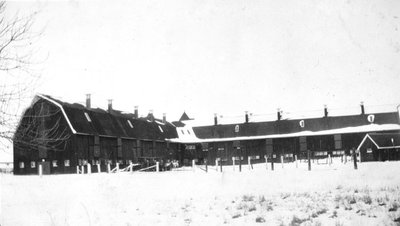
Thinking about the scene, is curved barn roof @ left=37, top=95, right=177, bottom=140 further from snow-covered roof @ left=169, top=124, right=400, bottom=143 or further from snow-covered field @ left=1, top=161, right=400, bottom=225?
snow-covered field @ left=1, top=161, right=400, bottom=225

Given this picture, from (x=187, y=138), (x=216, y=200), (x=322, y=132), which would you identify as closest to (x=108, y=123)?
(x=187, y=138)

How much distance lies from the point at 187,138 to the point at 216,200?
48386 millimetres

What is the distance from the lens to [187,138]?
63.6m

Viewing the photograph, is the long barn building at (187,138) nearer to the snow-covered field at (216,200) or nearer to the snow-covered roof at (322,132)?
the snow-covered roof at (322,132)

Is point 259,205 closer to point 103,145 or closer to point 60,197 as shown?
point 60,197

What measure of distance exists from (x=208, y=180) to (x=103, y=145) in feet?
81.7

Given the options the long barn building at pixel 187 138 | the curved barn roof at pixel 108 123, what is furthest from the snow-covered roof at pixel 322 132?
the curved barn roof at pixel 108 123

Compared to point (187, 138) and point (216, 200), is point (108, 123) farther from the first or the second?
point (216, 200)

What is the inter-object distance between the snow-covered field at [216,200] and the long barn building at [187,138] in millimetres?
16274

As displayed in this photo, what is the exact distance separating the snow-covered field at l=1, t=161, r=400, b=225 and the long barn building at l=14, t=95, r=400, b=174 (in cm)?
1627

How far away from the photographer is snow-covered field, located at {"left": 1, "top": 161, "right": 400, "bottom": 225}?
11.1m

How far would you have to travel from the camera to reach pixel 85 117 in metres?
42.4

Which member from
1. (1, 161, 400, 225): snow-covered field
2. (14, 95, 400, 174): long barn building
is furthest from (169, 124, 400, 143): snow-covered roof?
(1, 161, 400, 225): snow-covered field

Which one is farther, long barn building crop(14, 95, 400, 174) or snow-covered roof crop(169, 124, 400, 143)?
snow-covered roof crop(169, 124, 400, 143)
